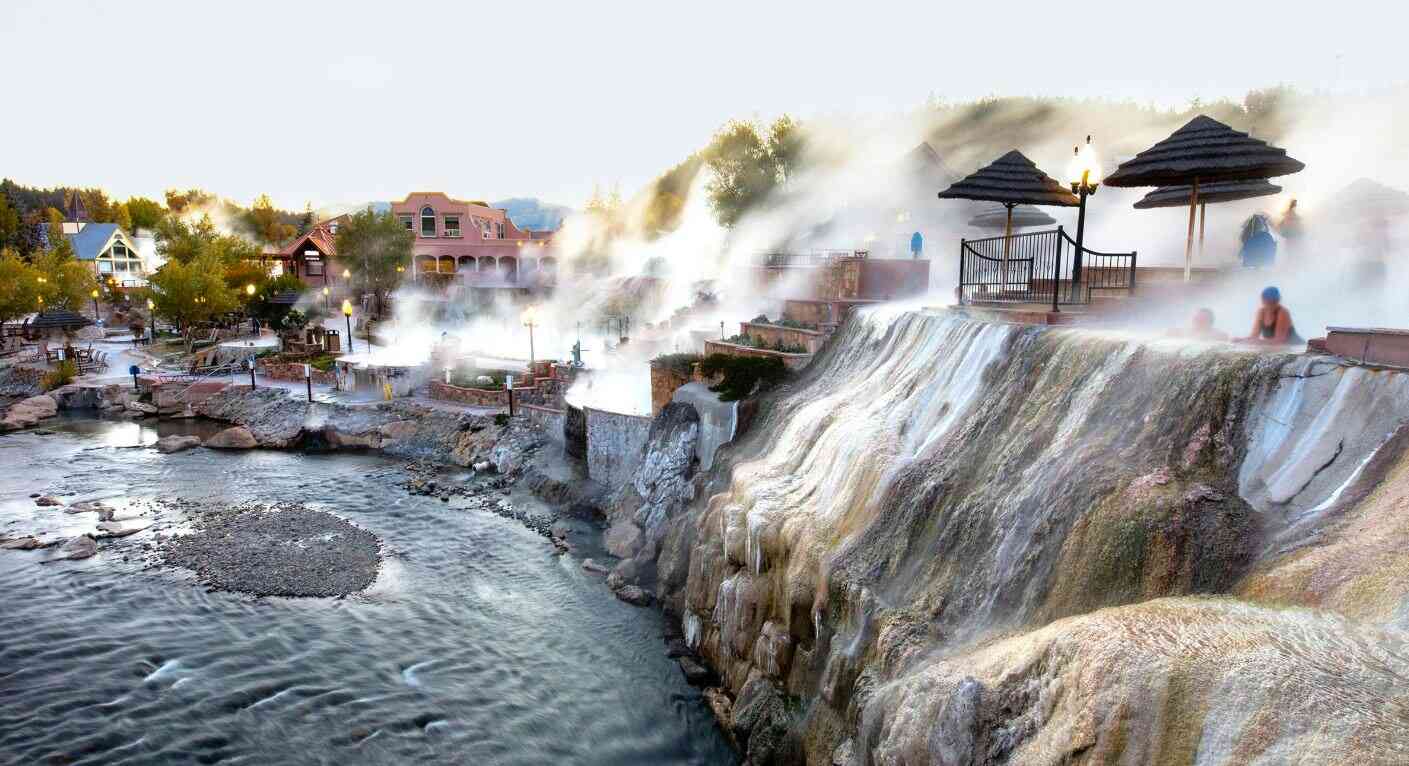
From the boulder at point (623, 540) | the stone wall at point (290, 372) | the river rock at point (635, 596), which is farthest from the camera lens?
the stone wall at point (290, 372)

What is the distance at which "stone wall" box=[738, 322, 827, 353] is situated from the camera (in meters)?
21.2

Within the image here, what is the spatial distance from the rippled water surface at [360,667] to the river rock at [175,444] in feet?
29.4

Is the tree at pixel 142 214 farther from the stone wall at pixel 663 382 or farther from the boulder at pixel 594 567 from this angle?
the boulder at pixel 594 567

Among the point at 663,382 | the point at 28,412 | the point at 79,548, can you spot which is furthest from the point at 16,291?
the point at 663,382

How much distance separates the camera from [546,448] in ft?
91.7

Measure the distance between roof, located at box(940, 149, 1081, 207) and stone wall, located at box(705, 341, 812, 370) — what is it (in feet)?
17.5

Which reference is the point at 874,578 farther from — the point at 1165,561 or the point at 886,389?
the point at 886,389

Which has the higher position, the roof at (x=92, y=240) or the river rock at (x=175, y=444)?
the roof at (x=92, y=240)

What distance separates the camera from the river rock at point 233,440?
31984mm

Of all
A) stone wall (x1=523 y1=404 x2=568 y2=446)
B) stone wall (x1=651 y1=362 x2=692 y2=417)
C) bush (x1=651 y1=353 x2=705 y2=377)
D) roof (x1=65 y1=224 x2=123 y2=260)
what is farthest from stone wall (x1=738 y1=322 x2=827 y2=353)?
roof (x1=65 y1=224 x2=123 y2=260)

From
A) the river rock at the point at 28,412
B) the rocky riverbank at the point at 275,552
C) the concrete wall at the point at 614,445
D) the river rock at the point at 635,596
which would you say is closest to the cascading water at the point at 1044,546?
the river rock at the point at 635,596

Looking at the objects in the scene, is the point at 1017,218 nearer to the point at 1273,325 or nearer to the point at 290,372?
the point at 1273,325

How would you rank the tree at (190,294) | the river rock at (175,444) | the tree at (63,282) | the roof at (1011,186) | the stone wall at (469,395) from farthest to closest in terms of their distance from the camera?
1. the tree at (63,282)
2. the tree at (190,294)
3. the stone wall at (469,395)
4. the river rock at (175,444)
5. the roof at (1011,186)

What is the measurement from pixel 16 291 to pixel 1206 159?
2605 inches
